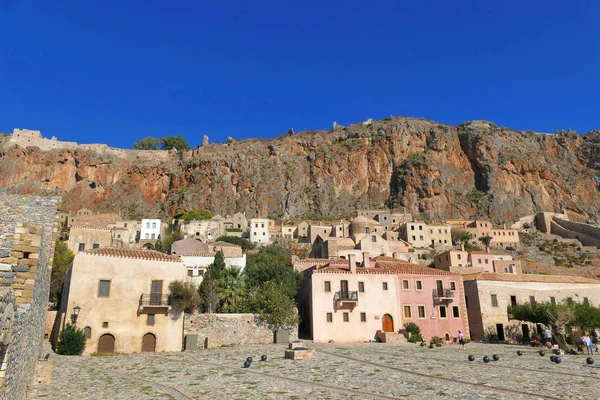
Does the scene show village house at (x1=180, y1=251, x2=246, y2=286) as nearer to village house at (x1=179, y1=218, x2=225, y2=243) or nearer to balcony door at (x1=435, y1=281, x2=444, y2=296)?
balcony door at (x1=435, y1=281, x2=444, y2=296)

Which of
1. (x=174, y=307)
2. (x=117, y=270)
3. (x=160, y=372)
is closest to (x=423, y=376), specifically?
(x=160, y=372)

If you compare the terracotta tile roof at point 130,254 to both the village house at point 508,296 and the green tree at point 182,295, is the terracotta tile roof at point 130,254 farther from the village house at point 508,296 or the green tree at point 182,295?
the village house at point 508,296

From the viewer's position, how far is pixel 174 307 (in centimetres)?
3117

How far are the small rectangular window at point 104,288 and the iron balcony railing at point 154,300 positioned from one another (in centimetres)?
223

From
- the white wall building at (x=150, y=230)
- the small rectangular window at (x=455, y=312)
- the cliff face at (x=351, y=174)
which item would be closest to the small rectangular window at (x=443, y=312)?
the small rectangular window at (x=455, y=312)

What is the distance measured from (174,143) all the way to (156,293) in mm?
135091

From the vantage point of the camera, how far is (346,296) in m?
38.9

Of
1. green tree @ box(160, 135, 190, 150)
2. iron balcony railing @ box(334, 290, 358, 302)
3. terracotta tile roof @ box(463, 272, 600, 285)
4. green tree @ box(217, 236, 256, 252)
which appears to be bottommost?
iron balcony railing @ box(334, 290, 358, 302)

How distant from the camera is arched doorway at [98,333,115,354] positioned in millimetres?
28734

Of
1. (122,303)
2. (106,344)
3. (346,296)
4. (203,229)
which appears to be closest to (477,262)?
(346,296)

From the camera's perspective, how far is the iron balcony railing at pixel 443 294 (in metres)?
40.9

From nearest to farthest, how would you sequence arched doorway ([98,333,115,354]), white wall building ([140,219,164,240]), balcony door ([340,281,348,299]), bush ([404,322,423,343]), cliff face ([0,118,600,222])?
arched doorway ([98,333,115,354]) < bush ([404,322,423,343]) < balcony door ([340,281,348,299]) < white wall building ([140,219,164,240]) < cliff face ([0,118,600,222])

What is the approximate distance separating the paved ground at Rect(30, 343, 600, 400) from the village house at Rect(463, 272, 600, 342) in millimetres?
14497

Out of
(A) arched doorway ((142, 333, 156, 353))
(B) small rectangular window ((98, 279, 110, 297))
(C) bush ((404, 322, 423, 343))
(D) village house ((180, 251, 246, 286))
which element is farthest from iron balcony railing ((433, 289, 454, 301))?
(B) small rectangular window ((98, 279, 110, 297))
